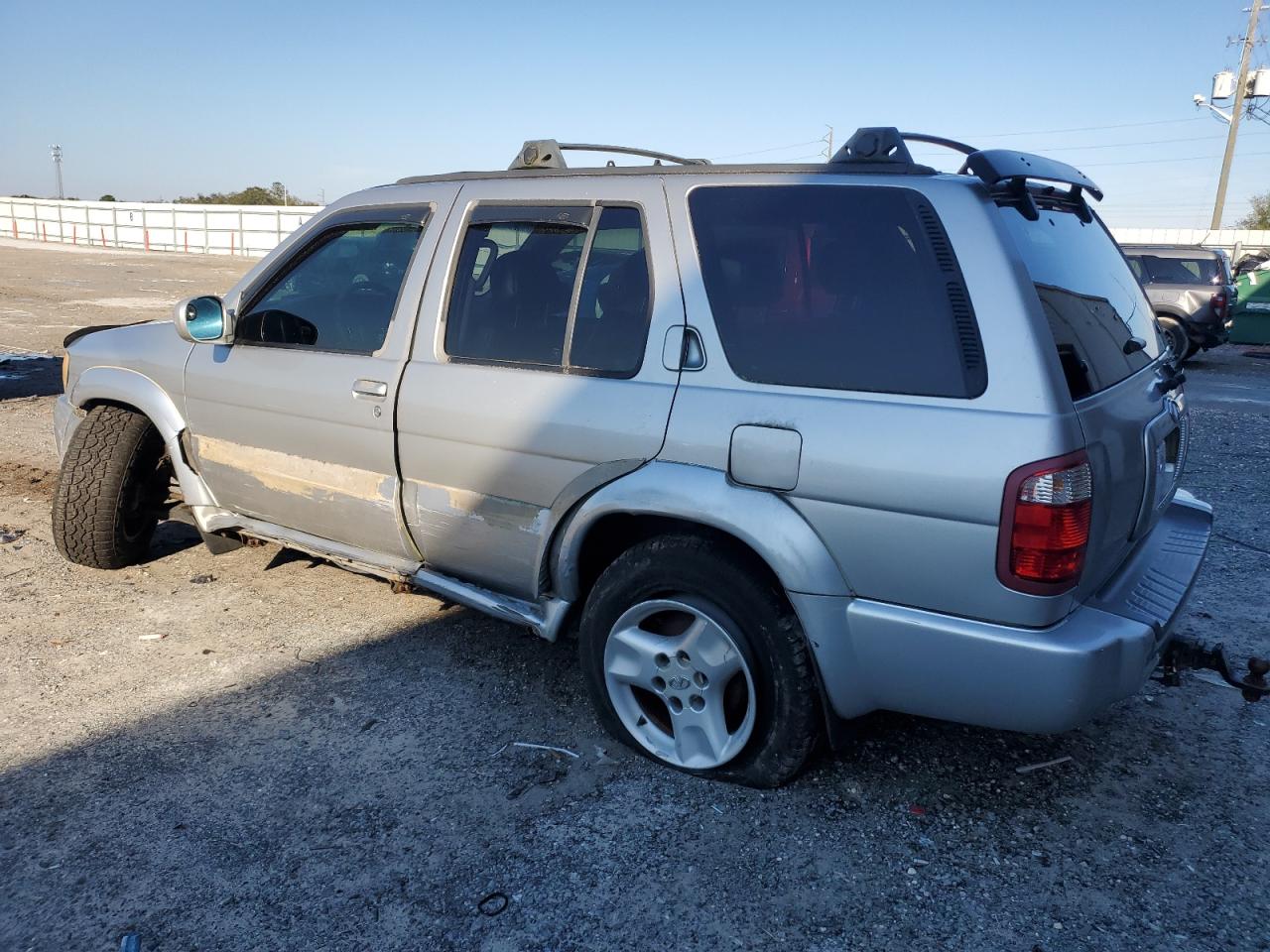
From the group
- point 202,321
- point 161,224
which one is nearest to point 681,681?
point 202,321

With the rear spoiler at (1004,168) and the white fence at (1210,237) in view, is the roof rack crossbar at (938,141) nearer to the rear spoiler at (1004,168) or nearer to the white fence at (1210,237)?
the rear spoiler at (1004,168)

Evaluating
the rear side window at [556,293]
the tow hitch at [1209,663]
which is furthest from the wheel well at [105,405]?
the tow hitch at [1209,663]

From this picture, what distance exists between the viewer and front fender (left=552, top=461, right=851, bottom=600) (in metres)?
2.56

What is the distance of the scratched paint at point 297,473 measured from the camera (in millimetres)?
3590

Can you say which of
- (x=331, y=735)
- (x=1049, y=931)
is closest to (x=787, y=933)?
(x=1049, y=931)

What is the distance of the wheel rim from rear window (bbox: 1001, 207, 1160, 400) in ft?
4.00

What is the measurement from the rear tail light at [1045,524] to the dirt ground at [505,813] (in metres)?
0.88

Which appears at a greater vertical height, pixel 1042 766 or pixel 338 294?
pixel 338 294

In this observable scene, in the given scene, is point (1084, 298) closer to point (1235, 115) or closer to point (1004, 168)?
point (1004, 168)

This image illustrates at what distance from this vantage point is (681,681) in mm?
2912

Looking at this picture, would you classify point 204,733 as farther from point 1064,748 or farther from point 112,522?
point 1064,748

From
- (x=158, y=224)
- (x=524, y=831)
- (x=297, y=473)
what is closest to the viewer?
(x=524, y=831)

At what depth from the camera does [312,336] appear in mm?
3824

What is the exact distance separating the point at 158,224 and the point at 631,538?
4934 centimetres
